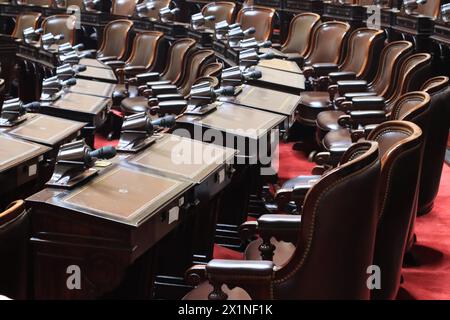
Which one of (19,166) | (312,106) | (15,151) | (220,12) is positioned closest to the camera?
(19,166)

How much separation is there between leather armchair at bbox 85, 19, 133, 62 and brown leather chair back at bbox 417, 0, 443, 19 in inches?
97.6

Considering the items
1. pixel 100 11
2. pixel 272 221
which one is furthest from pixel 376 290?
pixel 100 11

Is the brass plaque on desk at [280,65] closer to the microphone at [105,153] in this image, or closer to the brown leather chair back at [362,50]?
the brown leather chair back at [362,50]

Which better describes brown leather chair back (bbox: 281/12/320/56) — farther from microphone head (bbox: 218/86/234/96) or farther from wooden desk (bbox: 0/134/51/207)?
wooden desk (bbox: 0/134/51/207)

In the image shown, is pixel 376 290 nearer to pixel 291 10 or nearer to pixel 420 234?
pixel 420 234

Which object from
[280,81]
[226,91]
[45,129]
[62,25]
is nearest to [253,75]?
[280,81]

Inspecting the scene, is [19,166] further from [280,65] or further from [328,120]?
[280,65]

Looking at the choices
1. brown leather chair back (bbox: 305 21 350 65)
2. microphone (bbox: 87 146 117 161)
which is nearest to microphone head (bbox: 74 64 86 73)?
brown leather chair back (bbox: 305 21 350 65)

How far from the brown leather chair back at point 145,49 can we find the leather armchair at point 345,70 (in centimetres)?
145

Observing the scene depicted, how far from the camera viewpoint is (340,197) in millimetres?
Answer: 1724

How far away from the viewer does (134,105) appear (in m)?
5.19

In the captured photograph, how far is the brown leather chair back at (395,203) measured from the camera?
2.12 m

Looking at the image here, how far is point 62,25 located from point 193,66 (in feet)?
7.91

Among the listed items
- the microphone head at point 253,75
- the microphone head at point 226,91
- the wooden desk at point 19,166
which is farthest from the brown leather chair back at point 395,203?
the microphone head at point 253,75
